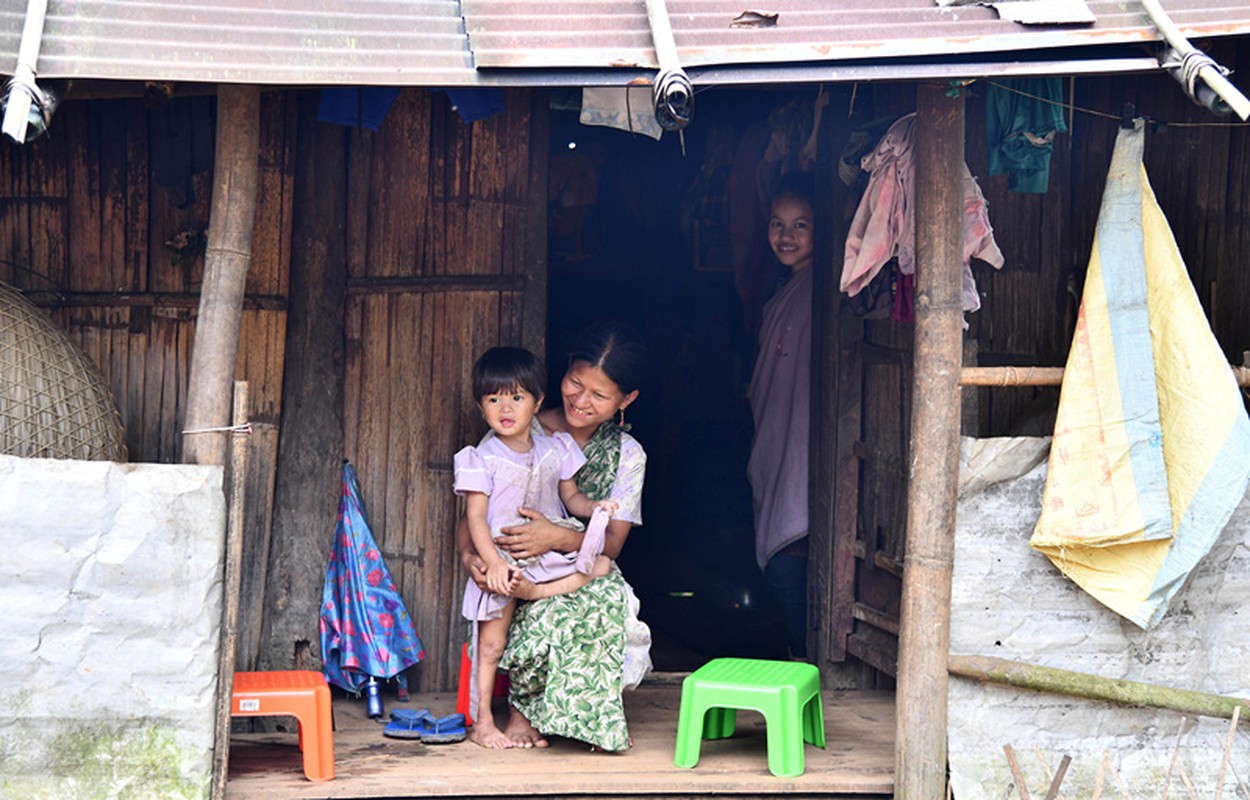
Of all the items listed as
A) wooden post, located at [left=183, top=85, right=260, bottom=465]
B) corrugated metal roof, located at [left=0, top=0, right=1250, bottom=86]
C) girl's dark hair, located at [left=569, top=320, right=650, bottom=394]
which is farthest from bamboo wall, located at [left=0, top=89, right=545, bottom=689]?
corrugated metal roof, located at [left=0, top=0, right=1250, bottom=86]

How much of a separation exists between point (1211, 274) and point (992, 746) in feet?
7.20

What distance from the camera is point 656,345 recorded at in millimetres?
9227

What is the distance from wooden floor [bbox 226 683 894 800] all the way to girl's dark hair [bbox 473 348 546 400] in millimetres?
1286

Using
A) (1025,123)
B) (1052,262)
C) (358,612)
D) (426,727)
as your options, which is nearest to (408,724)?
(426,727)

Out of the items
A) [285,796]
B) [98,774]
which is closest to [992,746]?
[285,796]

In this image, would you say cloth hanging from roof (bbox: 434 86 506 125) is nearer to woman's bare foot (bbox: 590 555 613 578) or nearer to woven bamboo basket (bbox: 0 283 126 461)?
woven bamboo basket (bbox: 0 283 126 461)

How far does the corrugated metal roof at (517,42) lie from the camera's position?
3893 millimetres

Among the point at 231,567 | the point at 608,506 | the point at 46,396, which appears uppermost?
the point at 46,396

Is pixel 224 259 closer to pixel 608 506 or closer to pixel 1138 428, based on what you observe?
pixel 608 506

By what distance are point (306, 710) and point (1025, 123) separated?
3.03 metres

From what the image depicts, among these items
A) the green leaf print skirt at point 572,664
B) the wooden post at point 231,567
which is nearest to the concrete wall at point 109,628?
the wooden post at point 231,567

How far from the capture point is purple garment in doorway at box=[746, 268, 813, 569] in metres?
6.21

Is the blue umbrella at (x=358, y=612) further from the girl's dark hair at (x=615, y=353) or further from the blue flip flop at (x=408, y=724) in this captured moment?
the girl's dark hair at (x=615, y=353)

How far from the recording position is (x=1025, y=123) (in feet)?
14.9
